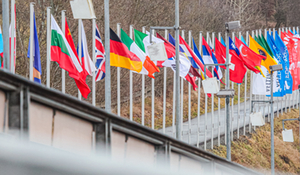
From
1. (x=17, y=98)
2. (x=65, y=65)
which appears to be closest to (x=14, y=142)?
(x=17, y=98)

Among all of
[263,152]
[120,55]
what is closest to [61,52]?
[120,55]

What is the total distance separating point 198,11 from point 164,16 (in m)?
6.93

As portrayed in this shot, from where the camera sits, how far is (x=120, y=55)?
44.9ft

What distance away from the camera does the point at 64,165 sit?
171 inches

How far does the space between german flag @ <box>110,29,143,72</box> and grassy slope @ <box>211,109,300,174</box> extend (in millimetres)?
8955

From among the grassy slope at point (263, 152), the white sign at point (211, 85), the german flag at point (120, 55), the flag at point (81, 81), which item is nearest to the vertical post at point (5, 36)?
the flag at point (81, 81)

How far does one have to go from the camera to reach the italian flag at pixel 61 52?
38.4 ft

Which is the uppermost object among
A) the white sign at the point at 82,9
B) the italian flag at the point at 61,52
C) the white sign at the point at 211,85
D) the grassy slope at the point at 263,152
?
the white sign at the point at 82,9

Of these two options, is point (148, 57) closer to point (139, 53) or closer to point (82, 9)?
point (139, 53)

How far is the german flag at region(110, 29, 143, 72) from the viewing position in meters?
13.5

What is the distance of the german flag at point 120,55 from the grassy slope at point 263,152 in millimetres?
8955

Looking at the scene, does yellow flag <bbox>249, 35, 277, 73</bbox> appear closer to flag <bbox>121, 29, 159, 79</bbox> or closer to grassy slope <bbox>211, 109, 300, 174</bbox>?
grassy slope <bbox>211, 109, 300, 174</bbox>

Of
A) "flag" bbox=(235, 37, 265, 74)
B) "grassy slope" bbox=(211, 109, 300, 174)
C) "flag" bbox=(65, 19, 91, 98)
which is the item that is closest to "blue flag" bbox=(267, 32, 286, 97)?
"grassy slope" bbox=(211, 109, 300, 174)

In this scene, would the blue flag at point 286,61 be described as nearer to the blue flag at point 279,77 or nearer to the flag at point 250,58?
the blue flag at point 279,77
